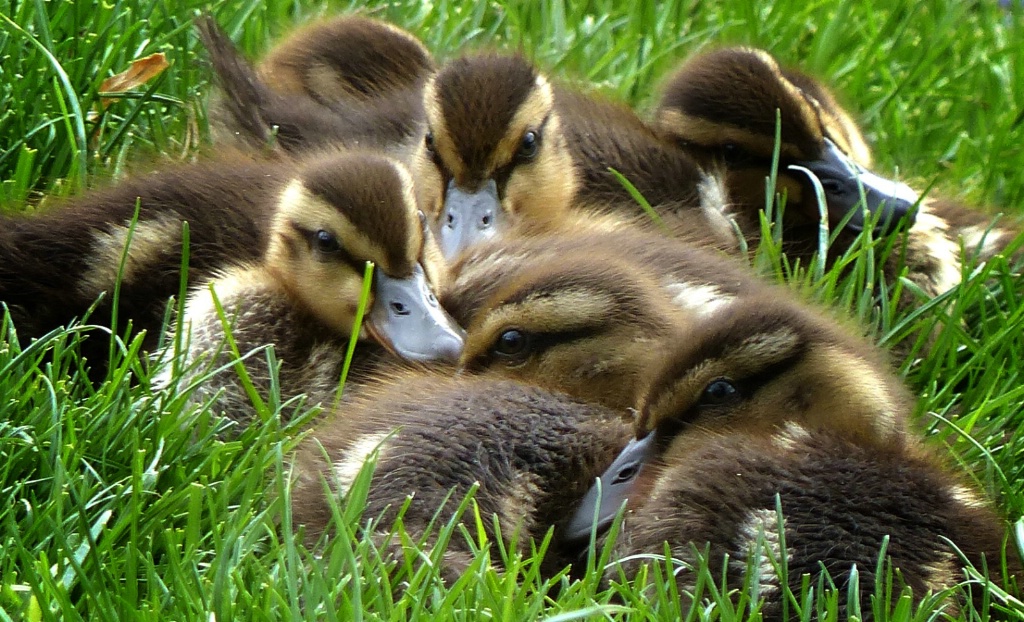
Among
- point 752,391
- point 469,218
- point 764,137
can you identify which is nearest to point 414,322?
point 469,218

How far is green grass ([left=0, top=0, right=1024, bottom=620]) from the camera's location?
1.84 meters

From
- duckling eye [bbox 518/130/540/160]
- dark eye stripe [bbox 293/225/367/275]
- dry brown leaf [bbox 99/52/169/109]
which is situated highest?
dry brown leaf [bbox 99/52/169/109]

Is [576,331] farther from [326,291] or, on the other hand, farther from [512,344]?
[326,291]

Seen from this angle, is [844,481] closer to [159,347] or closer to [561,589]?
[561,589]

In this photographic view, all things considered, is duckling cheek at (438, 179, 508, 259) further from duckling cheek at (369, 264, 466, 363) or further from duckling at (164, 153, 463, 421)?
A: duckling cheek at (369, 264, 466, 363)

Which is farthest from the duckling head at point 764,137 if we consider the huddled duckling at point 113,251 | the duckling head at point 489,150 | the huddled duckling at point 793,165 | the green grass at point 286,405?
the huddled duckling at point 113,251

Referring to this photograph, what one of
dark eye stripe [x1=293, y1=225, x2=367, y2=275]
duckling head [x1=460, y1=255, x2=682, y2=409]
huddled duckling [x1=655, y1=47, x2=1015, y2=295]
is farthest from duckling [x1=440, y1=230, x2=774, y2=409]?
huddled duckling [x1=655, y1=47, x2=1015, y2=295]

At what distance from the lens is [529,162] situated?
3240 mm

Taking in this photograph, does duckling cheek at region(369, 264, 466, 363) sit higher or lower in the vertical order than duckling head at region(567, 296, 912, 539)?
lower

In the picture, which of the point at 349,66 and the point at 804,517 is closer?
the point at 804,517

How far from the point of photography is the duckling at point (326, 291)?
2586 mm

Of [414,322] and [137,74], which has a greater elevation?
[137,74]

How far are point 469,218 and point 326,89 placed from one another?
687 millimetres

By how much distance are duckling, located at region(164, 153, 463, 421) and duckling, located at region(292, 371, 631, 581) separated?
10.4 inches
